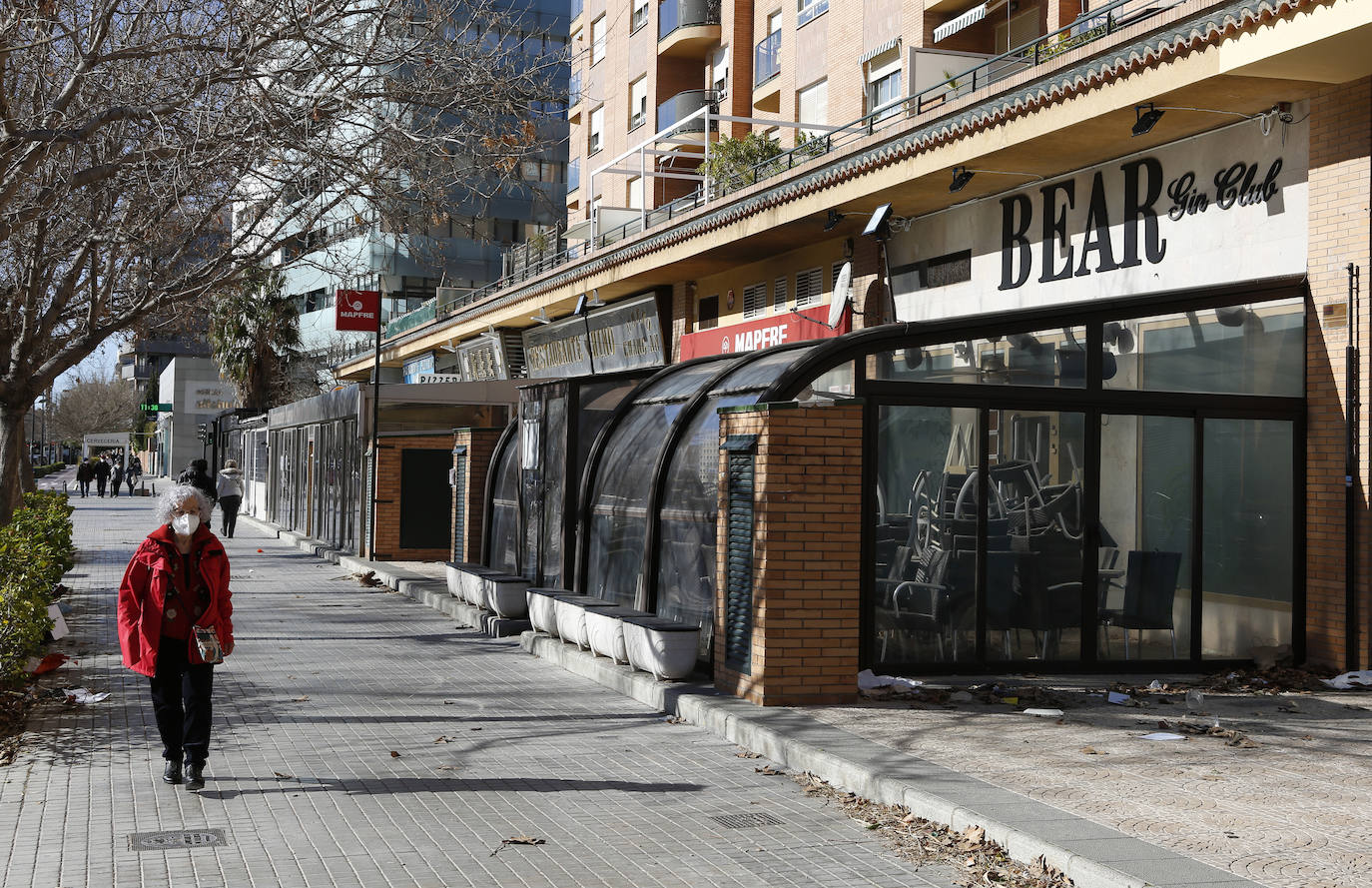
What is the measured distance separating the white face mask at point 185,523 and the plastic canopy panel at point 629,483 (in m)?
5.26

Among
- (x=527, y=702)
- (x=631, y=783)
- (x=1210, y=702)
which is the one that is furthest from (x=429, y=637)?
(x=1210, y=702)

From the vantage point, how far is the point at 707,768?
785 cm

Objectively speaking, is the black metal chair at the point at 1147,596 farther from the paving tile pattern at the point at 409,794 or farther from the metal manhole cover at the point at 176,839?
the metal manhole cover at the point at 176,839

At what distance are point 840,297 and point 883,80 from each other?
29.9 ft

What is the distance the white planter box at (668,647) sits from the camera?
10.1 m

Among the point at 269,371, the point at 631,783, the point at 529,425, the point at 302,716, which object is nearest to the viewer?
the point at 631,783

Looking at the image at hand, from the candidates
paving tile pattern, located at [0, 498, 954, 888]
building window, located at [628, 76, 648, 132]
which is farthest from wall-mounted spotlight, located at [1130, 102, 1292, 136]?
building window, located at [628, 76, 648, 132]

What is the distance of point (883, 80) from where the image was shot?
82.4 feet

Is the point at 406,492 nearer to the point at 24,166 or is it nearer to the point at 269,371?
the point at 24,166

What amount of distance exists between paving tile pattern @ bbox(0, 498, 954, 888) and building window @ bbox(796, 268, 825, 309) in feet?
31.9

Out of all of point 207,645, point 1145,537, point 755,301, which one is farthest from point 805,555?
A: point 755,301

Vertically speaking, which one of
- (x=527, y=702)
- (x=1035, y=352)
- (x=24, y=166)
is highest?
(x=24, y=166)

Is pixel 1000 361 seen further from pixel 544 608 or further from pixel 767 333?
pixel 767 333

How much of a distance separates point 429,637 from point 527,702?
4150 millimetres
